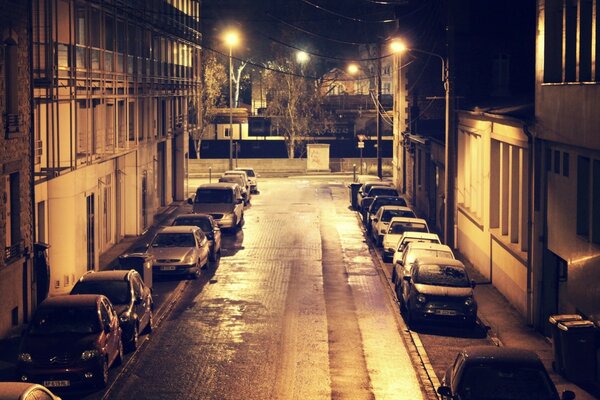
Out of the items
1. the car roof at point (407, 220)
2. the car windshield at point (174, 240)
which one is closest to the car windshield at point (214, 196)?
the car roof at point (407, 220)

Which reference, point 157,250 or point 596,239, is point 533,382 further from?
point 157,250

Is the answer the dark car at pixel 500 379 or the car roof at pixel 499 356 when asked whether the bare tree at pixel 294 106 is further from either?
the dark car at pixel 500 379

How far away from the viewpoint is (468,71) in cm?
4941

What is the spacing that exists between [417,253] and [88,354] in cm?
1191

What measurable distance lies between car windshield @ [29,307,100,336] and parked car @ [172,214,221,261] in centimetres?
1561

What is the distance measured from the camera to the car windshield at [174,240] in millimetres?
34062

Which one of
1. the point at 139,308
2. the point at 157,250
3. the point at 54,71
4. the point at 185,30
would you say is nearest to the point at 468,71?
the point at 185,30

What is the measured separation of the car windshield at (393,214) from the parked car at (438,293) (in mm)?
14164

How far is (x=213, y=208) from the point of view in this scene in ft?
148

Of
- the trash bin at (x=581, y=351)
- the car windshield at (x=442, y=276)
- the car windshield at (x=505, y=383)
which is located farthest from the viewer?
the car windshield at (x=442, y=276)

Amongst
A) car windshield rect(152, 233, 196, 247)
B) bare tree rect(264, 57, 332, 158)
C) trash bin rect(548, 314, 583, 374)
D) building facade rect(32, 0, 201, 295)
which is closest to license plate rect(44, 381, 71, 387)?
trash bin rect(548, 314, 583, 374)

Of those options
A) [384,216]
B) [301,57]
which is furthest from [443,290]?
[301,57]

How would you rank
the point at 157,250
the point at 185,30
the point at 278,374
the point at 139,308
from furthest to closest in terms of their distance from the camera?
1. the point at 185,30
2. the point at 157,250
3. the point at 139,308
4. the point at 278,374

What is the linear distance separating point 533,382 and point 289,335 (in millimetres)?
9347
